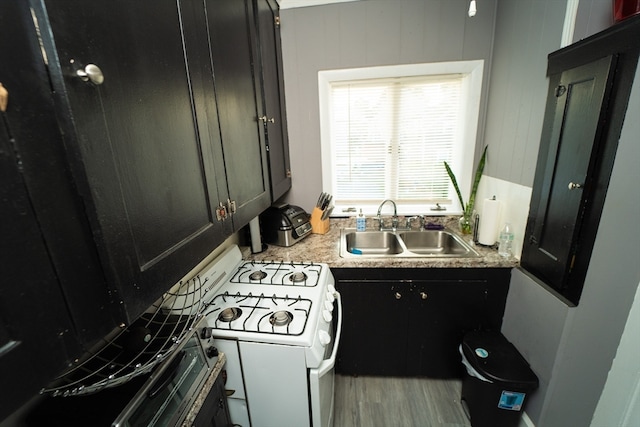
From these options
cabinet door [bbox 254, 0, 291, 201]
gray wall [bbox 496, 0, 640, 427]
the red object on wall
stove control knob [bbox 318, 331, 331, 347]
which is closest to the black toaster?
cabinet door [bbox 254, 0, 291, 201]

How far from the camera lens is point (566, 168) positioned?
1.11m

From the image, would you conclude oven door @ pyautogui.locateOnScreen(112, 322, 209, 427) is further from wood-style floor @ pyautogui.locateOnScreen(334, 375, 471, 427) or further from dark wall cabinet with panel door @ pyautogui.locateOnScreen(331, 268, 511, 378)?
wood-style floor @ pyautogui.locateOnScreen(334, 375, 471, 427)

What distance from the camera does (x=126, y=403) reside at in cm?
64

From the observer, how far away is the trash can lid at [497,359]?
1.26 meters

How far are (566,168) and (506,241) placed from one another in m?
0.58

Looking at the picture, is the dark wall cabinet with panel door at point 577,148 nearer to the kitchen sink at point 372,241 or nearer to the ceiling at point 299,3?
the kitchen sink at point 372,241

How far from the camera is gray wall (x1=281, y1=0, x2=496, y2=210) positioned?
68.0 inches

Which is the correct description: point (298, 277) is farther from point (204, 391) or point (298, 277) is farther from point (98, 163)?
point (98, 163)

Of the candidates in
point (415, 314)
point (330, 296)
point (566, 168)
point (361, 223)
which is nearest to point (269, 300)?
point (330, 296)

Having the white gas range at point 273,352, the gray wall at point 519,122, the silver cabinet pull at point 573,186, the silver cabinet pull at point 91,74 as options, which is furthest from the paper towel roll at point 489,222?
the silver cabinet pull at point 91,74

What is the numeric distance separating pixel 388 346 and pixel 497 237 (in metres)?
1.01

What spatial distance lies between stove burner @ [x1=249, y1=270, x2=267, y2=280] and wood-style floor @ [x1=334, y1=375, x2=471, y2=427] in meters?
1.01

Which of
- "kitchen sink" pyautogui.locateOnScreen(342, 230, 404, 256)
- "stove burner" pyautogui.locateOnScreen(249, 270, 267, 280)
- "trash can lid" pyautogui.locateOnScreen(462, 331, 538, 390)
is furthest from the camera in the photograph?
"kitchen sink" pyautogui.locateOnScreen(342, 230, 404, 256)

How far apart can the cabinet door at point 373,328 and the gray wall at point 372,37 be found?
1289mm
